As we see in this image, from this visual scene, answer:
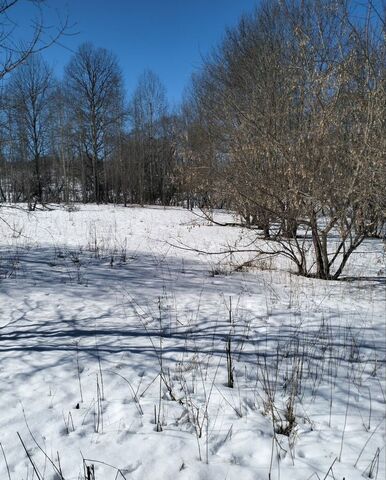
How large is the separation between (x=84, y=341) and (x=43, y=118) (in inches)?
1337

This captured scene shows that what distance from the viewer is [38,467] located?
6.80 feet

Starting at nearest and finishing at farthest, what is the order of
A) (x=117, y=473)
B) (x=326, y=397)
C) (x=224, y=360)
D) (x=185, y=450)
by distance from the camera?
(x=117, y=473), (x=185, y=450), (x=326, y=397), (x=224, y=360)

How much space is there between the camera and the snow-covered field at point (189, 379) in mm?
2133

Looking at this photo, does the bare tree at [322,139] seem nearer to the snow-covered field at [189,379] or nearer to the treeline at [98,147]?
the snow-covered field at [189,379]

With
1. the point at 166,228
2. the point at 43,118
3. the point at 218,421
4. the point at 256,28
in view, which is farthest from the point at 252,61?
the point at 43,118

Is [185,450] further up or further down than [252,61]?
further down

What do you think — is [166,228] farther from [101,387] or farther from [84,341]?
[101,387]

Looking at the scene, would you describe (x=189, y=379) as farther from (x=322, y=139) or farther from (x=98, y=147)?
(x=98, y=147)

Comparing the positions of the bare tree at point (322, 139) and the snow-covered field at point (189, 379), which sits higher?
the bare tree at point (322, 139)

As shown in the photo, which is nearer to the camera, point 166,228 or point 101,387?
point 101,387

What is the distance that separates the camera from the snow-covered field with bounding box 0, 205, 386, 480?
2133 mm

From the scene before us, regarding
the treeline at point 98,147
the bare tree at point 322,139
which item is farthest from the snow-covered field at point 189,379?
the treeline at point 98,147

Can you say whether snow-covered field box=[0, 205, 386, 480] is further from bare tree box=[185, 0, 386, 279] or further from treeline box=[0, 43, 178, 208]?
treeline box=[0, 43, 178, 208]

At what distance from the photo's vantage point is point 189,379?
307 cm
